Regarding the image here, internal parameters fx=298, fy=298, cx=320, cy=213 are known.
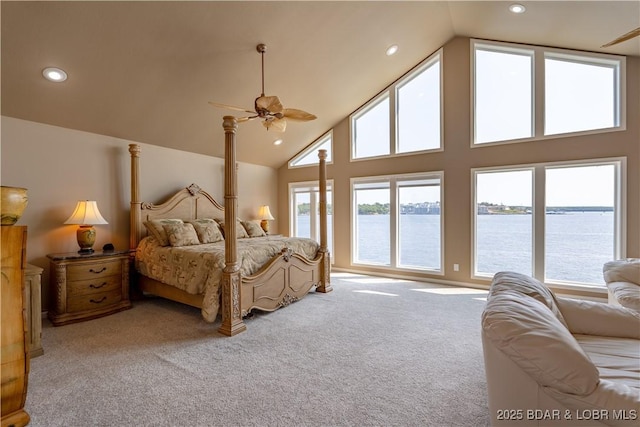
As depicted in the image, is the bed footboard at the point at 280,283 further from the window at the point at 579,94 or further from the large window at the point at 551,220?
the window at the point at 579,94

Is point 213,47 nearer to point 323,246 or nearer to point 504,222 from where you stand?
point 323,246

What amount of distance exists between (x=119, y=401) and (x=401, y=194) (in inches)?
192

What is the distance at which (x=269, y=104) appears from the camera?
3.19 metres

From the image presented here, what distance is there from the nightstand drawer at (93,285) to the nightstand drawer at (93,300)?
0.05 m

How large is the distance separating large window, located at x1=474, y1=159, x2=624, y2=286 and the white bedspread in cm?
313

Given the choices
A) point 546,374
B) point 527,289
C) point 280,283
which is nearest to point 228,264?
point 280,283

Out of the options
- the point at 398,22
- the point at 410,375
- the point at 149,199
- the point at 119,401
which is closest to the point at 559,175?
the point at 398,22

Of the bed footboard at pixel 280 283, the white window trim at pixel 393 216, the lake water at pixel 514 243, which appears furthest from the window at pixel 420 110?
the bed footboard at pixel 280 283

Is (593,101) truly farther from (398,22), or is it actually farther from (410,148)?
(398,22)

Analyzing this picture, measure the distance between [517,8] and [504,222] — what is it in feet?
9.44

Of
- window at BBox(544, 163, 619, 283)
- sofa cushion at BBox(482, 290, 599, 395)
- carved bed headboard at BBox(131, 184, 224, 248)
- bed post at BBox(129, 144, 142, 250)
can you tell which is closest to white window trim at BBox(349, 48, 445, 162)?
window at BBox(544, 163, 619, 283)

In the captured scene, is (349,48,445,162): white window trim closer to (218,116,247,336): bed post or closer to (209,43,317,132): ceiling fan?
(209,43,317,132): ceiling fan

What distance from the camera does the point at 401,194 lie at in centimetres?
560

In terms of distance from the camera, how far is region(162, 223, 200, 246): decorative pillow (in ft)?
13.2
